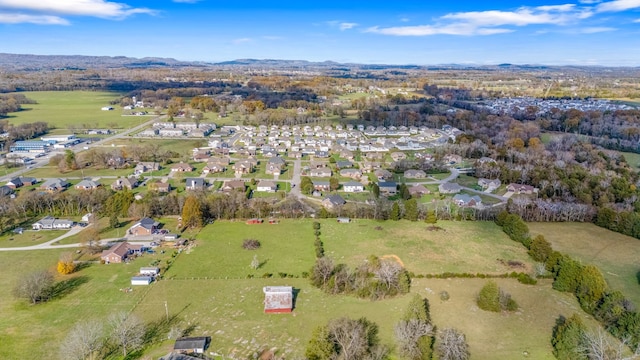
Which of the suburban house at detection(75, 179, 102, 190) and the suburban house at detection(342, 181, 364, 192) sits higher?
the suburban house at detection(75, 179, 102, 190)

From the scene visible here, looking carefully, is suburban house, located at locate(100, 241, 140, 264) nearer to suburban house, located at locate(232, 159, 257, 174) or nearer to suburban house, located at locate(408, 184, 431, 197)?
suburban house, located at locate(232, 159, 257, 174)

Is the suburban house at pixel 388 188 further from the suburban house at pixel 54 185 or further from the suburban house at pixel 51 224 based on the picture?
the suburban house at pixel 54 185

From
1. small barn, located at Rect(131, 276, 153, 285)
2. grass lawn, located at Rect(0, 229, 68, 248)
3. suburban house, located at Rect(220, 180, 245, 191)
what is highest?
suburban house, located at Rect(220, 180, 245, 191)

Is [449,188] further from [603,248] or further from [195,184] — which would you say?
[195,184]

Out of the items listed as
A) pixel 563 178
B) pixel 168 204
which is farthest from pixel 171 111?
pixel 563 178

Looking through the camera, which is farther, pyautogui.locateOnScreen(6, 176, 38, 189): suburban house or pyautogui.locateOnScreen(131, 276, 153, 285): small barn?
pyautogui.locateOnScreen(6, 176, 38, 189): suburban house

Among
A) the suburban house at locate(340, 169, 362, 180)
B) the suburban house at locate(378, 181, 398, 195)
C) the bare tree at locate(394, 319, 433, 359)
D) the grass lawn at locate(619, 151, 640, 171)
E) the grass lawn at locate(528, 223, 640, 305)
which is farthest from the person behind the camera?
the grass lawn at locate(619, 151, 640, 171)

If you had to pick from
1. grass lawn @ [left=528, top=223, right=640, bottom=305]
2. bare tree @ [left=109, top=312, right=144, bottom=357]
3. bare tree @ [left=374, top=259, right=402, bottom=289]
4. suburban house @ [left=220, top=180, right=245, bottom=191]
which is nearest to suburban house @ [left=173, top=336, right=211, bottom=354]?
bare tree @ [left=109, top=312, right=144, bottom=357]
